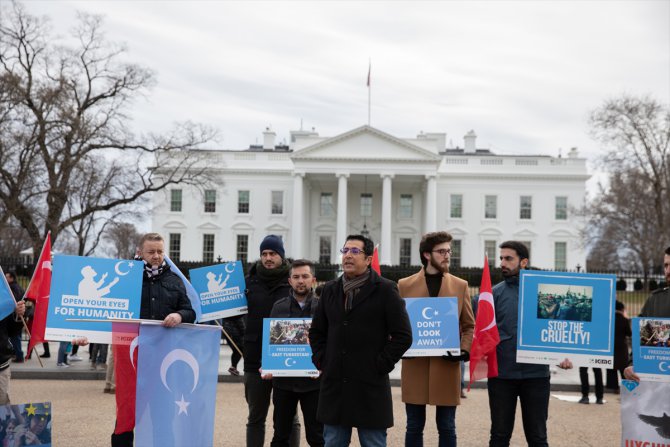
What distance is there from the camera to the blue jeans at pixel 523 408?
18.9 feet

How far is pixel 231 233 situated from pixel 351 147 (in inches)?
502

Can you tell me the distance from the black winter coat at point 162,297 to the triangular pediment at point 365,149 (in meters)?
51.0

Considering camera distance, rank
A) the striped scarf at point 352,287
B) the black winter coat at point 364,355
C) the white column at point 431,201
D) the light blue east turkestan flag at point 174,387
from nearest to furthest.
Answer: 1. the black winter coat at point 364,355
2. the striped scarf at point 352,287
3. the light blue east turkestan flag at point 174,387
4. the white column at point 431,201

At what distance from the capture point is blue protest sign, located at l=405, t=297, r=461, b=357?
5.92 m

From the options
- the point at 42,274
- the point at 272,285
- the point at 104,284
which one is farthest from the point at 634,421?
the point at 42,274

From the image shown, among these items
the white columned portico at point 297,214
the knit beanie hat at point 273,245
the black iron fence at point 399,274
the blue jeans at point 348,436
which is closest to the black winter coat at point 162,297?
the knit beanie hat at point 273,245

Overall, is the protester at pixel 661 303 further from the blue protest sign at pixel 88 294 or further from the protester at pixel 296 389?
the blue protest sign at pixel 88 294

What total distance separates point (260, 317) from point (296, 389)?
798 mm

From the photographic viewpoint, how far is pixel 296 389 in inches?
231

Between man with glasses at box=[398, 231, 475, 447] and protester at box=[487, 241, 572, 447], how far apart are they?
0.97ft

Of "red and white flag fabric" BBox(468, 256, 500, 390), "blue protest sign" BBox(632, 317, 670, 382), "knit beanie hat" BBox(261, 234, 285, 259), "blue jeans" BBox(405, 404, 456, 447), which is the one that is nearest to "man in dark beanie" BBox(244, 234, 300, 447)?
"knit beanie hat" BBox(261, 234, 285, 259)

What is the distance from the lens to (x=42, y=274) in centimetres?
655

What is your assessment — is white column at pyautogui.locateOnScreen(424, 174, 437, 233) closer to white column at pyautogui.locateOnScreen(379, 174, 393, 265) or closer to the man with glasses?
white column at pyautogui.locateOnScreen(379, 174, 393, 265)

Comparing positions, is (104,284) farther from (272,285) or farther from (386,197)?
(386,197)
